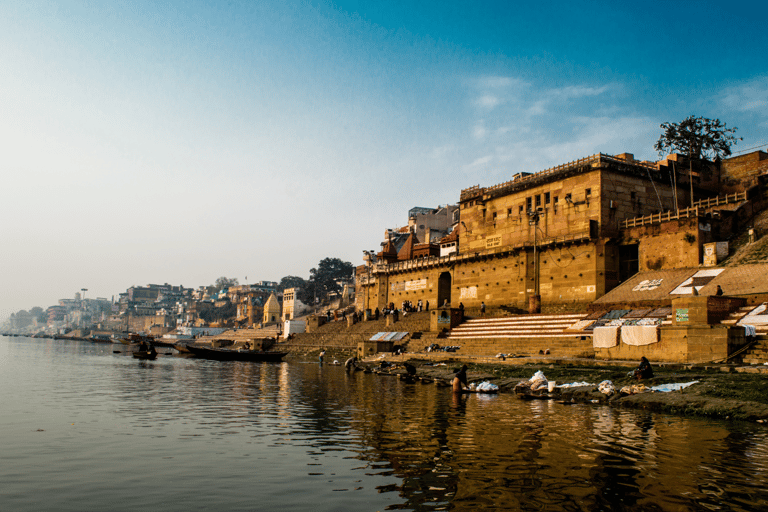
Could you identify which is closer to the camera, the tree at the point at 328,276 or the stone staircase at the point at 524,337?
the stone staircase at the point at 524,337

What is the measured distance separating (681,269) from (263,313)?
9795 centimetres

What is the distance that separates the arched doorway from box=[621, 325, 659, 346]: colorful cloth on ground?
3074cm

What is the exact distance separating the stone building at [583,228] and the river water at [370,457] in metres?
22.4

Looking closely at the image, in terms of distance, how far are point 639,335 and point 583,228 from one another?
16341mm

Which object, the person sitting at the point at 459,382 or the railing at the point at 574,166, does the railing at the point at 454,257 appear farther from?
the person sitting at the point at 459,382

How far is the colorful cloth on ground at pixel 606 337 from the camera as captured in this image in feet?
80.8

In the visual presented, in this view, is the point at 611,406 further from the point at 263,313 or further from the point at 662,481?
the point at 263,313

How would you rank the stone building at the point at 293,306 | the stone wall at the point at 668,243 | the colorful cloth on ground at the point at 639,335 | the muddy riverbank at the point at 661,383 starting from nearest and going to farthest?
the muddy riverbank at the point at 661,383, the colorful cloth on ground at the point at 639,335, the stone wall at the point at 668,243, the stone building at the point at 293,306

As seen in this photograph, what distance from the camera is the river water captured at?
715 centimetres

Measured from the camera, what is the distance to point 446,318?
42.3 metres

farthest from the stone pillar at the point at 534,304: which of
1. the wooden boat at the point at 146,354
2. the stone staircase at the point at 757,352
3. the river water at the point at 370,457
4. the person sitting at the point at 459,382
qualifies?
the wooden boat at the point at 146,354

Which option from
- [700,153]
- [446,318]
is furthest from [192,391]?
[700,153]

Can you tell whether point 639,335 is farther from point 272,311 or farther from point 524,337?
point 272,311

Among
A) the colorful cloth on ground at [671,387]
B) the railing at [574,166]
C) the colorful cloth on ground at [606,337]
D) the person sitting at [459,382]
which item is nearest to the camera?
the colorful cloth on ground at [671,387]
